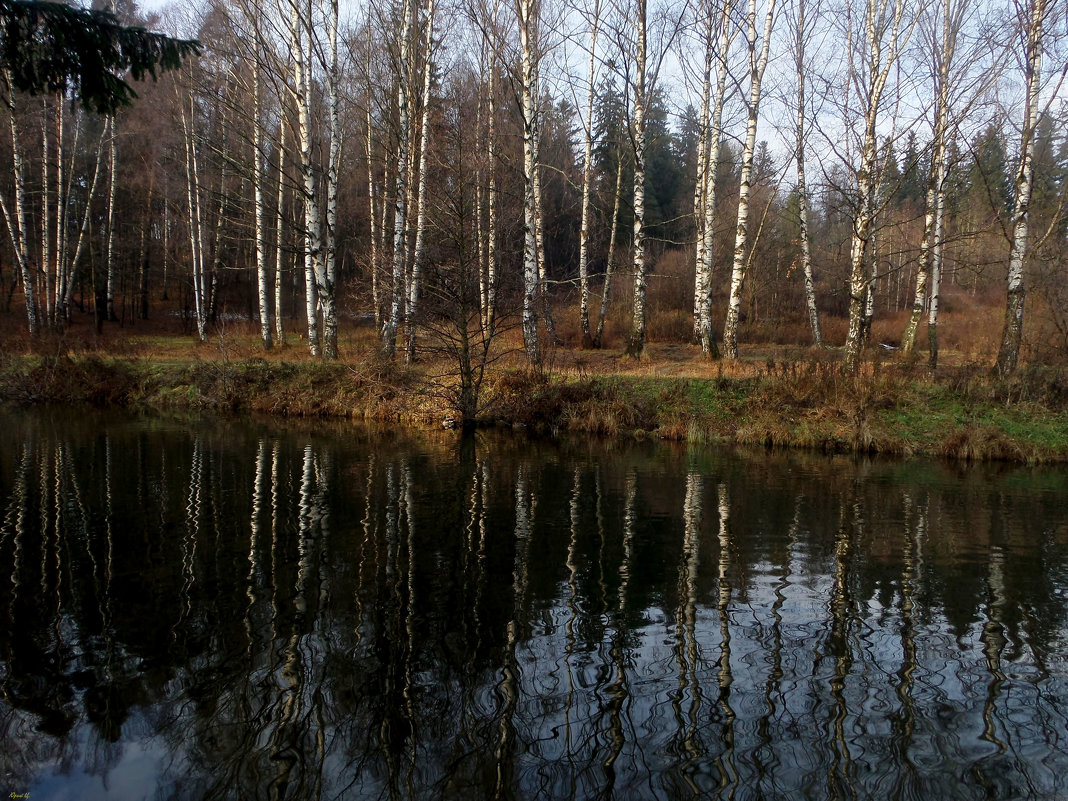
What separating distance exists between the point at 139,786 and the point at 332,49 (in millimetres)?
20382

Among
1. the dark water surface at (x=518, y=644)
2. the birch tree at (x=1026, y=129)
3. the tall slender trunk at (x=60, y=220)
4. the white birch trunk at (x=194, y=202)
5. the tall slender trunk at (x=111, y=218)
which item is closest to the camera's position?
the dark water surface at (x=518, y=644)

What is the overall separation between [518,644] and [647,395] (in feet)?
43.5

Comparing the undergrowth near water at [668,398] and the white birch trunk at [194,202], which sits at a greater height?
the white birch trunk at [194,202]

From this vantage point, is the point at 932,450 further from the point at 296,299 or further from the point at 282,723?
the point at 296,299

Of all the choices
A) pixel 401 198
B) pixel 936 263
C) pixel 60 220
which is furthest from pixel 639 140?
pixel 60 220

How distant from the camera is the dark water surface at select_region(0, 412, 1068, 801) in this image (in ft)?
13.8

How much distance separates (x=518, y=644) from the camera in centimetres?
576

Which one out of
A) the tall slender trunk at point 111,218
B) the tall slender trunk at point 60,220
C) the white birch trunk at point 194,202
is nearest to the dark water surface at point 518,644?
the white birch trunk at point 194,202

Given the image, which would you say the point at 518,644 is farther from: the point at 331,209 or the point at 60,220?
the point at 60,220

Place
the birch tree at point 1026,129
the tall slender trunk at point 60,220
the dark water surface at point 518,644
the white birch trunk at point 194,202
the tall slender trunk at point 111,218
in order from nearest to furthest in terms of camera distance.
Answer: the dark water surface at point 518,644
the birch tree at point 1026,129
the white birch trunk at point 194,202
the tall slender trunk at point 60,220
the tall slender trunk at point 111,218

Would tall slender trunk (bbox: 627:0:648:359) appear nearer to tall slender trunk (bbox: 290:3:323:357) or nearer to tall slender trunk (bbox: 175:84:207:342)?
tall slender trunk (bbox: 290:3:323:357)

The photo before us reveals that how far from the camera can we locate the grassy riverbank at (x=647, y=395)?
1650 centimetres

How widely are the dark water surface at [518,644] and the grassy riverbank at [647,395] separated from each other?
565 centimetres

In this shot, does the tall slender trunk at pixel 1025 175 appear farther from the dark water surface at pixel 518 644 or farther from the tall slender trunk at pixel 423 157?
the tall slender trunk at pixel 423 157
